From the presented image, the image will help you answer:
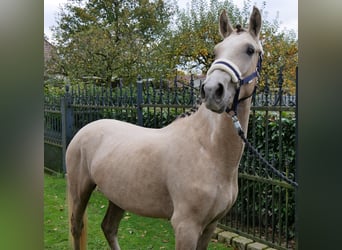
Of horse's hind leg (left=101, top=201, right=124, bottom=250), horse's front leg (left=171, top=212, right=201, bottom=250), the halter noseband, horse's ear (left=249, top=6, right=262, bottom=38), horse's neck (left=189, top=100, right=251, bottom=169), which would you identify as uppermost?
horse's ear (left=249, top=6, right=262, bottom=38)

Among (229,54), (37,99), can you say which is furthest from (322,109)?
(229,54)

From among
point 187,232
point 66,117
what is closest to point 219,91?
point 187,232

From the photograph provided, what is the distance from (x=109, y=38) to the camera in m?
10.6

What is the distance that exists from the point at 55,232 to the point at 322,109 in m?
3.47

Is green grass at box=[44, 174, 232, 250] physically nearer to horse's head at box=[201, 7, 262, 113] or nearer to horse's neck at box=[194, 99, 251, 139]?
horse's neck at box=[194, 99, 251, 139]

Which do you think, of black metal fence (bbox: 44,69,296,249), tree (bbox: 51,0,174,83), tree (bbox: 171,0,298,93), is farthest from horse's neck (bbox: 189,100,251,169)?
tree (bbox: 51,0,174,83)

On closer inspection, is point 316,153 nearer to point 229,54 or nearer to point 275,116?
point 229,54

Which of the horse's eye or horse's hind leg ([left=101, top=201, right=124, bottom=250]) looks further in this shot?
horse's hind leg ([left=101, top=201, right=124, bottom=250])

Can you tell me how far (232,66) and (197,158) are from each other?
492 mm

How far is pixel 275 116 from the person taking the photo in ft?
10.1

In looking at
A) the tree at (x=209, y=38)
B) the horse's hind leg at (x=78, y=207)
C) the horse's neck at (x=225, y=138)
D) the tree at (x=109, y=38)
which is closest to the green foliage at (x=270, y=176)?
the horse's neck at (x=225, y=138)

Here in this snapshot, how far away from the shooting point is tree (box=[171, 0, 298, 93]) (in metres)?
10.0

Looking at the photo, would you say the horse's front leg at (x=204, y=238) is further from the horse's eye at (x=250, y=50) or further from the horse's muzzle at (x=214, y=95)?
the horse's eye at (x=250, y=50)

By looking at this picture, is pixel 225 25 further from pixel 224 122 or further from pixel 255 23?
pixel 224 122
